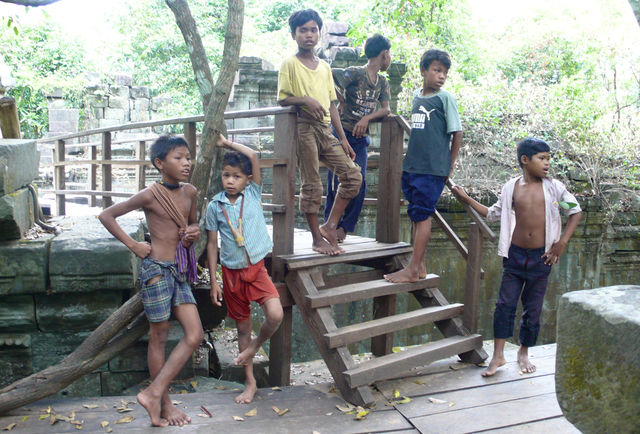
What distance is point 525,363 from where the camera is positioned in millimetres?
3945

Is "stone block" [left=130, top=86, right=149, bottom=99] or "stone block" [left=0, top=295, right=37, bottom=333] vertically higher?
"stone block" [left=130, top=86, right=149, bottom=99]

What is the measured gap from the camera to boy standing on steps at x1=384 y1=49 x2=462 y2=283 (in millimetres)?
3996

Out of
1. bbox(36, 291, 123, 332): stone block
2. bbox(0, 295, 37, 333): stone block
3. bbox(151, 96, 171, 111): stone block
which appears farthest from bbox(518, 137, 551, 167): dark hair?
bbox(151, 96, 171, 111): stone block

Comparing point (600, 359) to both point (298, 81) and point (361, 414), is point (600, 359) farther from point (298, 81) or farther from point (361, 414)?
point (298, 81)

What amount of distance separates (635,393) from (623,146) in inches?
347

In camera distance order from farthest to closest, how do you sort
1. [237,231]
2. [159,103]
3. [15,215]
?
[159,103] < [15,215] < [237,231]

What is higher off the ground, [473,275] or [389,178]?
[389,178]

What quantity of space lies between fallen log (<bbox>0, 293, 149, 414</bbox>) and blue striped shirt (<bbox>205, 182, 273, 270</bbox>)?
608mm

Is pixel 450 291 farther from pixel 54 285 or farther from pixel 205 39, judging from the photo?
pixel 205 39

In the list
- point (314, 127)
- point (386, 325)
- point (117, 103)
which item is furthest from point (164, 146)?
point (117, 103)

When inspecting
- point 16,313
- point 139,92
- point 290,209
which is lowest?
point 16,313

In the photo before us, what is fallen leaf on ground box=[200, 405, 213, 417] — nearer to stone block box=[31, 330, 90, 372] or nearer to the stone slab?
stone block box=[31, 330, 90, 372]

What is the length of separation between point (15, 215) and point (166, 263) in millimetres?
1190

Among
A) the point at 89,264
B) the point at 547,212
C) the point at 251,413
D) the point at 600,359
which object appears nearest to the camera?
the point at 600,359
